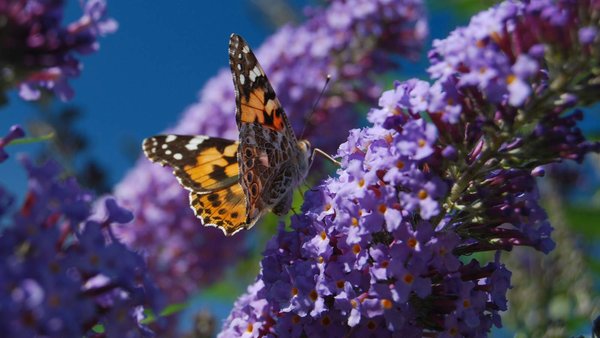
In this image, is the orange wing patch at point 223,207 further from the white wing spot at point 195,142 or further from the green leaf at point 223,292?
the green leaf at point 223,292

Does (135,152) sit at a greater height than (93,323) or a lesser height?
greater

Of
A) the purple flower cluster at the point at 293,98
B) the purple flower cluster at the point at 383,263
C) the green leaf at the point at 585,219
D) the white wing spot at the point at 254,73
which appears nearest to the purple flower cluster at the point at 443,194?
the purple flower cluster at the point at 383,263

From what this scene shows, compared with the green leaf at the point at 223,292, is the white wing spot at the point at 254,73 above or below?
below

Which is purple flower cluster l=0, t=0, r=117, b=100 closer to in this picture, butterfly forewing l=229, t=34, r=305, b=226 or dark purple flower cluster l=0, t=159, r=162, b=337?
dark purple flower cluster l=0, t=159, r=162, b=337

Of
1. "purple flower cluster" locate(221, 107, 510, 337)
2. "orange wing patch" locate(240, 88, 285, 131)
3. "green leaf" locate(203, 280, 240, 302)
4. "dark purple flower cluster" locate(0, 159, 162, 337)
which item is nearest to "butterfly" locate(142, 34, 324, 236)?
"orange wing patch" locate(240, 88, 285, 131)

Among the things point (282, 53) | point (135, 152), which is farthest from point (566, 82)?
point (135, 152)

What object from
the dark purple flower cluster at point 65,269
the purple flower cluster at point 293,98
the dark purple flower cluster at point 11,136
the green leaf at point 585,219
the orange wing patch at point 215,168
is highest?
the purple flower cluster at point 293,98

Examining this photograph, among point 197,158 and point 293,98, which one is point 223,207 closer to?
point 197,158

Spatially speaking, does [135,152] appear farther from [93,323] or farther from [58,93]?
[93,323]
